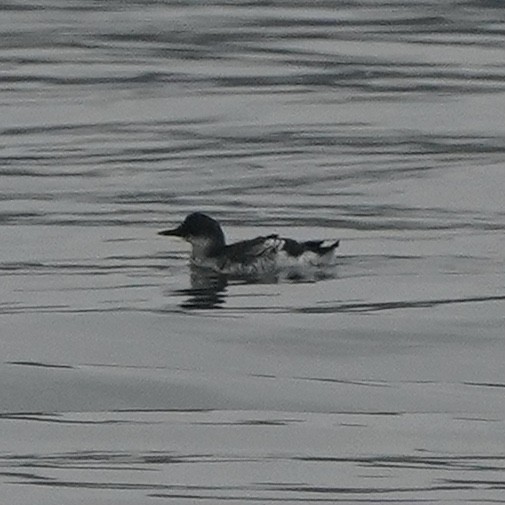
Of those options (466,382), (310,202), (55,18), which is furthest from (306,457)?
(55,18)

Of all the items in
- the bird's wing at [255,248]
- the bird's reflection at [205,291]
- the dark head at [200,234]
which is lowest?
the bird's reflection at [205,291]

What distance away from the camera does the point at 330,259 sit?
1591 centimetres

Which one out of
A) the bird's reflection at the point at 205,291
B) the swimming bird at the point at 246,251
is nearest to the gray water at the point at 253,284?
the bird's reflection at the point at 205,291

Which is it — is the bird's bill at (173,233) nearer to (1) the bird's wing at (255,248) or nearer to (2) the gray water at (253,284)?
(2) the gray water at (253,284)

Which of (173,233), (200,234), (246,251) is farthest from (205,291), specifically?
(173,233)

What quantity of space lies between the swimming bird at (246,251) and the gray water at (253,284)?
0.18 m

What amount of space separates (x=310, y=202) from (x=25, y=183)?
100 inches

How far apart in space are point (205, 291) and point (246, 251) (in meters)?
0.54

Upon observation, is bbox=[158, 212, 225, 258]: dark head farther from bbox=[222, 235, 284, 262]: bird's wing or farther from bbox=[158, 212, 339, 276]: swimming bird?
bbox=[222, 235, 284, 262]: bird's wing

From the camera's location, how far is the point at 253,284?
52.3 feet

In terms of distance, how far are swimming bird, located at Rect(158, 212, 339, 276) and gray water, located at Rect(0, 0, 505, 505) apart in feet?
0.58

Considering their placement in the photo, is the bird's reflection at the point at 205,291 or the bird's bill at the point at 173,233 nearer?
the bird's reflection at the point at 205,291

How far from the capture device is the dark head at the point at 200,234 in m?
16.2

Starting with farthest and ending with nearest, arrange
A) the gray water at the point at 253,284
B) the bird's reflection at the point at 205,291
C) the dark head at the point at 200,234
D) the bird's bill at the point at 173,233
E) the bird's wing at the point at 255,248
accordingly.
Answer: the bird's bill at the point at 173,233, the dark head at the point at 200,234, the bird's wing at the point at 255,248, the bird's reflection at the point at 205,291, the gray water at the point at 253,284
